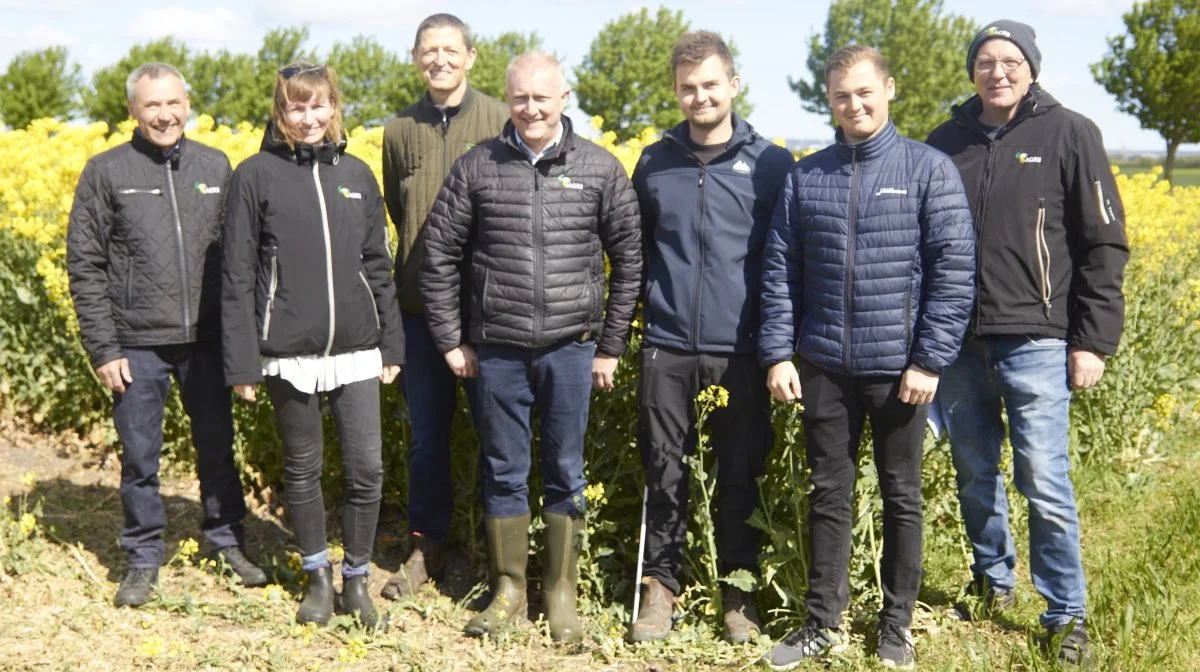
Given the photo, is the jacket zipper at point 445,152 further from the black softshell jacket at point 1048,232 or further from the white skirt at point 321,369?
the black softshell jacket at point 1048,232

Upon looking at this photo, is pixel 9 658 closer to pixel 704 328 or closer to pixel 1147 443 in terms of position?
pixel 704 328

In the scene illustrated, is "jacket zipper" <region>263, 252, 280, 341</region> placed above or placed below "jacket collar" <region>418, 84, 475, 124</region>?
below

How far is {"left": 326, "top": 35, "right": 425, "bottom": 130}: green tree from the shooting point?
36594 mm

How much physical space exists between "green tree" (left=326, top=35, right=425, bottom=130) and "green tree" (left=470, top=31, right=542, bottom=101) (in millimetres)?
749

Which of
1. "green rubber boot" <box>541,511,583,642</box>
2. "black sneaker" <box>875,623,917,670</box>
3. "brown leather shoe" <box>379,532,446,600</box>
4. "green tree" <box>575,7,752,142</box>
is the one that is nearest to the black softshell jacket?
"black sneaker" <box>875,623,917,670</box>

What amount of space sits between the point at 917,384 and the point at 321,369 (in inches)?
83.1

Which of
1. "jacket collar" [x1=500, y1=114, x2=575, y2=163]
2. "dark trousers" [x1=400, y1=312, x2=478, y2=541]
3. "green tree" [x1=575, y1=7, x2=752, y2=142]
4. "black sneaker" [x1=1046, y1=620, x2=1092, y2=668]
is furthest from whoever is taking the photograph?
"green tree" [x1=575, y1=7, x2=752, y2=142]

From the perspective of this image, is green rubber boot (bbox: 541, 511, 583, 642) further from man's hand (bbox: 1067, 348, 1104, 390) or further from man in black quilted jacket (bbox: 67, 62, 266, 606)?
man's hand (bbox: 1067, 348, 1104, 390)

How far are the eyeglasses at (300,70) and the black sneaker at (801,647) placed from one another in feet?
8.62

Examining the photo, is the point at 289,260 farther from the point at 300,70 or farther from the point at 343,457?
the point at 343,457

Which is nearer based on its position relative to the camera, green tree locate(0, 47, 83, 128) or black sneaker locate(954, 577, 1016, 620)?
black sneaker locate(954, 577, 1016, 620)

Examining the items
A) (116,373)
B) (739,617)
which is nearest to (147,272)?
(116,373)

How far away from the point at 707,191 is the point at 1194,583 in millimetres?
2558

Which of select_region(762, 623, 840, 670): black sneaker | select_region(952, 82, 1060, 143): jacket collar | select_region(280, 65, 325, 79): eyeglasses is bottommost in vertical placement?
select_region(762, 623, 840, 670): black sneaker
